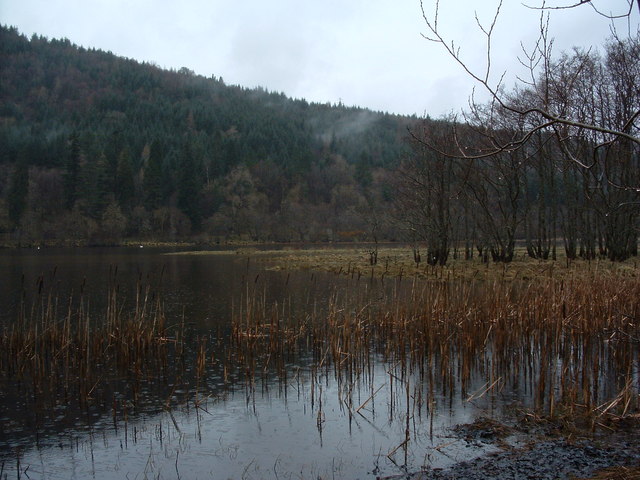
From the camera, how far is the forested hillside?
83375mm

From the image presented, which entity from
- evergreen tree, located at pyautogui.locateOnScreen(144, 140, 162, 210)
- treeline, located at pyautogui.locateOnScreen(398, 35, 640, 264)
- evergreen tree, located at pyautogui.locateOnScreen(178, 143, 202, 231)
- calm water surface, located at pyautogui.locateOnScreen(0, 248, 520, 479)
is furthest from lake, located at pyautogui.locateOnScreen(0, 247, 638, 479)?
evergreen tree, located at pyautogui.locateOnScreen(178, 143, 202, 231)

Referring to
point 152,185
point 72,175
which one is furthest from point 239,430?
point 72,175

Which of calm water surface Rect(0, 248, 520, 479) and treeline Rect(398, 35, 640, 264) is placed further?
treeline Rect(398, 35, 640, 264)

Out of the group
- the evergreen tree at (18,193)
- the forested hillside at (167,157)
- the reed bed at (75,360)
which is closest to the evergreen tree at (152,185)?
the forested hillside at (167,157)

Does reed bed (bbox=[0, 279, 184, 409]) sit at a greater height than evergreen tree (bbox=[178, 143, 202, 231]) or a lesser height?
lesser

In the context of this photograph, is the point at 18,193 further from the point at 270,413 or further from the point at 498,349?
the point at 498,349

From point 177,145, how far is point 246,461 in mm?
113684

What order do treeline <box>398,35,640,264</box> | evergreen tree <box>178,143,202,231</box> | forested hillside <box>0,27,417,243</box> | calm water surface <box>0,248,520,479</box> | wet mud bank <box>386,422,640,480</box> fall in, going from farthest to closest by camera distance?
evergreen tree <box>178,143,202,231</box> < forested hillside <box>0,27,417,243</box> < treeline <box>398,35,640,264</box> < calm water surface <box>0,248,520,479</box> < wet mud bank <box>386,422,640,480</box>

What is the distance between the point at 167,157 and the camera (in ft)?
319

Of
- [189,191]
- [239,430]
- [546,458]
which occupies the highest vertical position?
[189,191]

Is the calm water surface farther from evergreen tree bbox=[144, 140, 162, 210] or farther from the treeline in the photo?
evergreen tree bbox=[144, 140, 162, 210]

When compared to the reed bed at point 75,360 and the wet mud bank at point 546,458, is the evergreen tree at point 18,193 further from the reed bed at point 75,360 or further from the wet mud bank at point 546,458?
the wet mud bank at point 546,458

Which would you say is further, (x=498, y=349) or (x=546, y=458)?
(x=498, y=349)

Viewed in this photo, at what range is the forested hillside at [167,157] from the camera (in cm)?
8338
